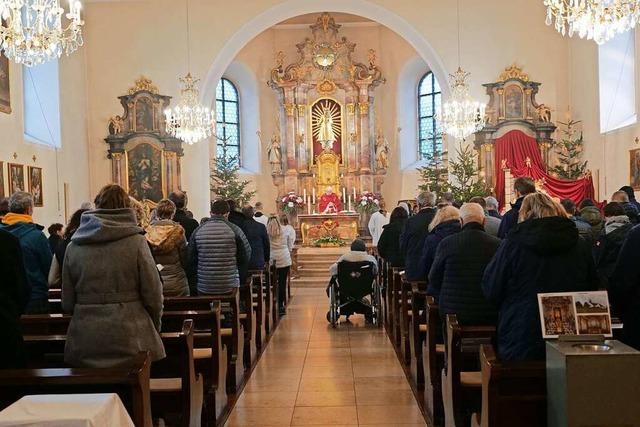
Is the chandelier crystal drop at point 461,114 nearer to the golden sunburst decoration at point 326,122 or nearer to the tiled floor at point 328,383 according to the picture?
the tiled floor at point 328,383

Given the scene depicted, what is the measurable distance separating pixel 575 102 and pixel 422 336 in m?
12.3

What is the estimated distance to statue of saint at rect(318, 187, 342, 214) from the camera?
73.8 feet

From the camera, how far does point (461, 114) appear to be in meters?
16.0

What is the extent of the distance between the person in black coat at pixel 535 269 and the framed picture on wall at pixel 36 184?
38.5ft

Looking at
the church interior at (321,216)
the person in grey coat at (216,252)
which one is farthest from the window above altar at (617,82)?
the person in grey coat at (216,252)

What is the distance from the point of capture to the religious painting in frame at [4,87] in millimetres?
12781

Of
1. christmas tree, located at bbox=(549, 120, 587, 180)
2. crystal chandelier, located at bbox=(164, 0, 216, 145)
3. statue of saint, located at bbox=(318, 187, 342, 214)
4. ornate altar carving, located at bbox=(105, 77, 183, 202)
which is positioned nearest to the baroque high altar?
statue of saint, located at bbox=(318, 187, 342, 214)

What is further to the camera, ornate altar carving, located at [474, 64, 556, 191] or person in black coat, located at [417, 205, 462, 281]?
ornate altar carving, located at [474, 64, 556, 191]

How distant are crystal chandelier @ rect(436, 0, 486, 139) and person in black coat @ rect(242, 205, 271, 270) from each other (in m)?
7.05

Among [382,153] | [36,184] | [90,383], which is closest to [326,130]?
[382,153]

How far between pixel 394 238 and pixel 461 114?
21.1 feet

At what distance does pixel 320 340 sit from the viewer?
376 inches

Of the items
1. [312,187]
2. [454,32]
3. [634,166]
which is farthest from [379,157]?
[634,166]

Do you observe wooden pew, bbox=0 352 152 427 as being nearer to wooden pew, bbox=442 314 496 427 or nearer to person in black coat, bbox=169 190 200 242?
wooden pew, bbox=442 314 496 427
